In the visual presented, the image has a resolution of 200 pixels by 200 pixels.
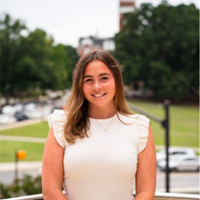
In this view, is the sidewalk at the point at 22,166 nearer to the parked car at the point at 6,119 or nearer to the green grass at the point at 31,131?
the green grass at the point at 31,131

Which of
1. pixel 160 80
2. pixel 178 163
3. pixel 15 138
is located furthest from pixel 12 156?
pixel 160 80

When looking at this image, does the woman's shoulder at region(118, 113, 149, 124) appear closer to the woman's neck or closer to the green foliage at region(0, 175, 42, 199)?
the woman's neck

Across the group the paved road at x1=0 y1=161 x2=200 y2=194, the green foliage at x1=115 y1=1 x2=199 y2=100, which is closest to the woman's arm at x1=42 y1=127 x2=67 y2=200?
the paved road at x1=0 y1=161 x2=200 y2=194

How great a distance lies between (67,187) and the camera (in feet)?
3.26

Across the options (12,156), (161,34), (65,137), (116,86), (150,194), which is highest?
(161,34)

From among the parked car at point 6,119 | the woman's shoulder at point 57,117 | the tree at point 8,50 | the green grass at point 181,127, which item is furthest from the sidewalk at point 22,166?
the tree at point 8,50

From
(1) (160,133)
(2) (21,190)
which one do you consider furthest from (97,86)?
(1) (160,133)

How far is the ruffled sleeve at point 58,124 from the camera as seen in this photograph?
98 cm

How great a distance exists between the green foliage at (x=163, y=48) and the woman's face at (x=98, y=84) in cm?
2227

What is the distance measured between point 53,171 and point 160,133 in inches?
672

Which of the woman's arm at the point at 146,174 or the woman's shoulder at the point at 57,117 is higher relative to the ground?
the woman's shoulder at the point at 57,117

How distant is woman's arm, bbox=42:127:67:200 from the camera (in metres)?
0.96

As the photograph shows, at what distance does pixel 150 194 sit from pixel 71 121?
334 millimetres

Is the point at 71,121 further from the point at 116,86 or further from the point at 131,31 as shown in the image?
the point at 131,31
